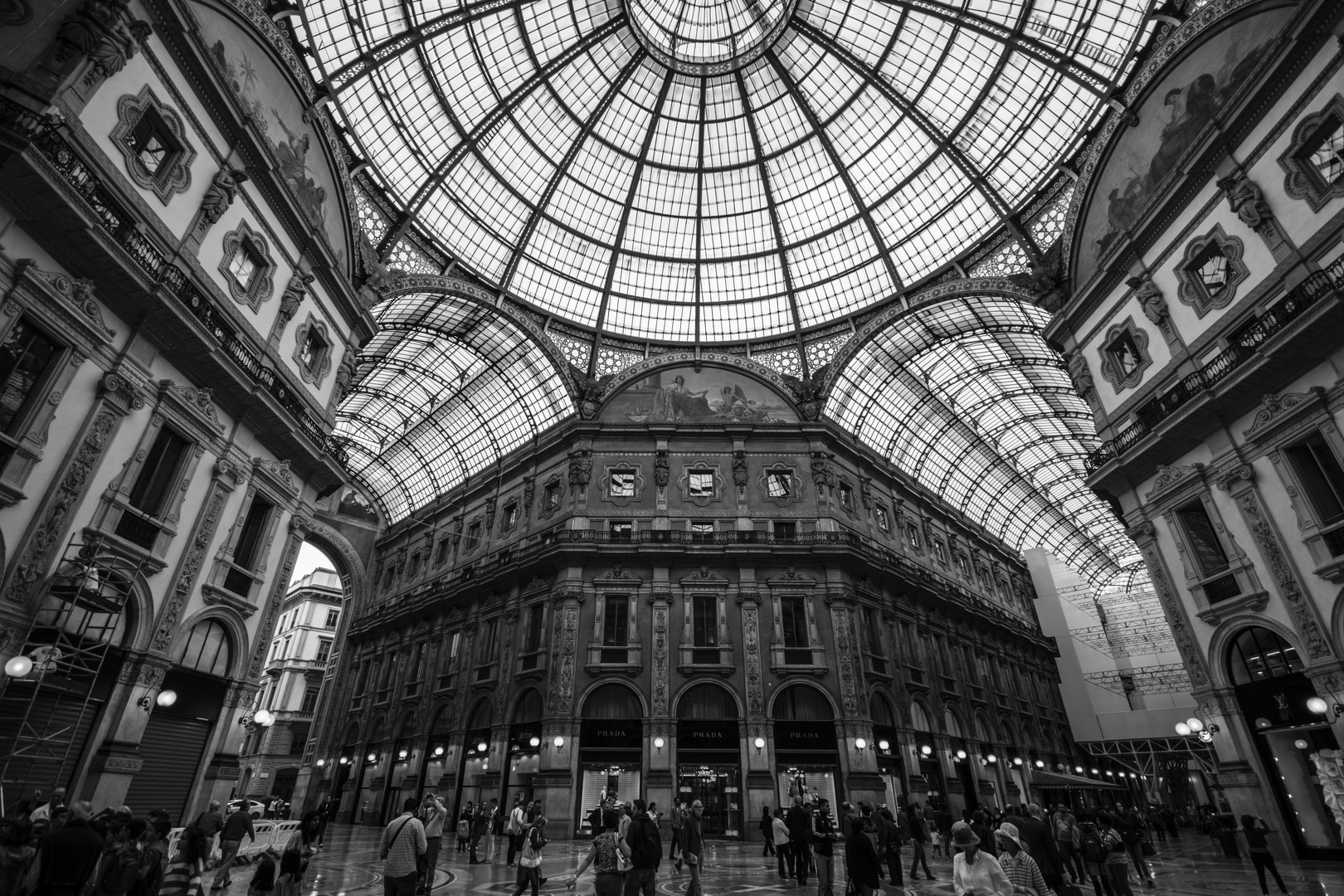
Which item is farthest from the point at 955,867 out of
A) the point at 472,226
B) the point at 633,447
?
the point at 472,226

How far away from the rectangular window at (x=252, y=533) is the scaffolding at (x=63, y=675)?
5.06 meters

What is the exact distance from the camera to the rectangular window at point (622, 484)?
121ft

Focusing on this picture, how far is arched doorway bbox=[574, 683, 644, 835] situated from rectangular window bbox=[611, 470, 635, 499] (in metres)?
10.6

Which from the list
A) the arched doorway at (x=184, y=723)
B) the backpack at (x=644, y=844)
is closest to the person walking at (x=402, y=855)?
the backpack at (x=644, y=844)

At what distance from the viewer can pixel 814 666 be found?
31.5 meters

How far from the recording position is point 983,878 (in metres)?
6.70

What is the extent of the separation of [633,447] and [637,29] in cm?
2364

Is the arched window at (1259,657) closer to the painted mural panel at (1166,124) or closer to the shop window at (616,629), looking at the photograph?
the painted mural panel at (1166,124)

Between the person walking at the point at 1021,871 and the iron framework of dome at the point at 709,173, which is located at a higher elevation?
the iron framework of dome at the point at 709,173

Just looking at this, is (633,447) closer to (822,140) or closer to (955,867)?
(822,140)

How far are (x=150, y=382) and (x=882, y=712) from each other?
32438 mm

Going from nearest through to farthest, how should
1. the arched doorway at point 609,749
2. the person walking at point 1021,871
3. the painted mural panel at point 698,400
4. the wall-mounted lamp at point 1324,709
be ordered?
the person walking at point 1021,871, the wall-mounted lamp at point 1324,709, the arched doorway at point 609,749, the painted mural panel at point 698,400

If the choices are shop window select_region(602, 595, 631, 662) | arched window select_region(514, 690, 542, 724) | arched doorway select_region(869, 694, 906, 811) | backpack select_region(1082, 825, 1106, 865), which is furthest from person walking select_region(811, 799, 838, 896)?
arched window select_region(514, 690, 542, 724)

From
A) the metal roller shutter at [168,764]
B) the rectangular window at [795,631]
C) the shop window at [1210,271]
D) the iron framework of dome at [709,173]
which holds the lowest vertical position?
the metal roller shutter at [168,764]
